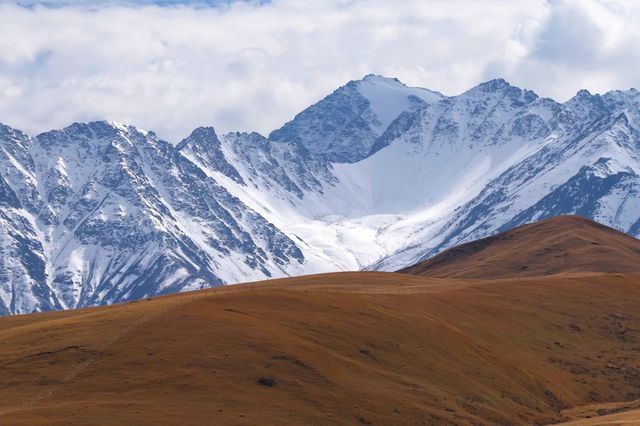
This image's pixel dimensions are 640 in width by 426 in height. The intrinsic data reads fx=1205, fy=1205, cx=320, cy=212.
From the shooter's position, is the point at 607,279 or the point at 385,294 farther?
the point at 607,279

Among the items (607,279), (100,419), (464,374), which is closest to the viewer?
(100,419)

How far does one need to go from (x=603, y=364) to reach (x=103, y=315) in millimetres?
50375

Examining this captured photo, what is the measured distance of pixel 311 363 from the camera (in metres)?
94.8

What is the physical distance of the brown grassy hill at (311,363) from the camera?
86125 millimetres

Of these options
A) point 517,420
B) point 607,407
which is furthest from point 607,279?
point 517,420

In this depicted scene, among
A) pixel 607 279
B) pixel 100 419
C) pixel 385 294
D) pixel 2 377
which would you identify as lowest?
pixel 100 419

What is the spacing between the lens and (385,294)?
12875 cm

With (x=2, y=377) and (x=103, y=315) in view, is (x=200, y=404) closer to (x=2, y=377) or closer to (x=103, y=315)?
(x=2, y=377)

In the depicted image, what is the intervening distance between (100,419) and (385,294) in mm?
54110

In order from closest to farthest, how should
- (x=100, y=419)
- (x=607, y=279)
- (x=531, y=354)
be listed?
(x=100, y=419), (x=531, y=354), (x=607, y=279)

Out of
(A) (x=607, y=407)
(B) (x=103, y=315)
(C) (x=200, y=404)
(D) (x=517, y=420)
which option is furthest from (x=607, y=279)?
(C) (x=200, y=404)

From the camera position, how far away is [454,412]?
306ft

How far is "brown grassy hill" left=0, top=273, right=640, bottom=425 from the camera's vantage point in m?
86.1

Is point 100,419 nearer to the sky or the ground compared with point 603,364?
nearer to the ground
